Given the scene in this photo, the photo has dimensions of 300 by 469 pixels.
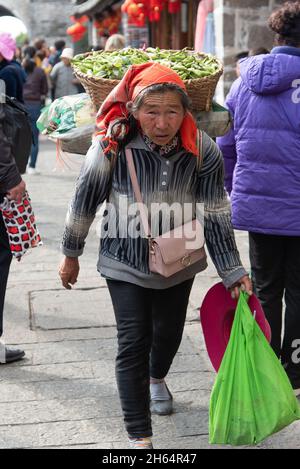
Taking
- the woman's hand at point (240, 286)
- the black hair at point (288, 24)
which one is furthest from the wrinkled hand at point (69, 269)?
the black hair at point (288, 24)

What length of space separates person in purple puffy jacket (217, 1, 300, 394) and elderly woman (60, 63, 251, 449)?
510 millimetres

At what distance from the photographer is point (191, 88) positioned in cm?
355

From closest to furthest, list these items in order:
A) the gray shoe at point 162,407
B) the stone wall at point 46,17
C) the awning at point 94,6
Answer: the gray shoe at point 162,407
the awning at point 94,6
the stone wall at point 46,17

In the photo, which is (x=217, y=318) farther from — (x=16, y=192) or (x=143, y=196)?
(x=16, y=192)

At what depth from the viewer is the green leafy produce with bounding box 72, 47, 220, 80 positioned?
11.8 ft

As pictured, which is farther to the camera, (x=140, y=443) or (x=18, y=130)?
(x=18, y=130)

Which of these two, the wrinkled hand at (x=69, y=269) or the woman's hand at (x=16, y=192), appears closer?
the wrinkled hand at (x=69, y=269)

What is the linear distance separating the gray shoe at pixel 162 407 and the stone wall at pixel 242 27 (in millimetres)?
5946

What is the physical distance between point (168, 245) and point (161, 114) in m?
0.52

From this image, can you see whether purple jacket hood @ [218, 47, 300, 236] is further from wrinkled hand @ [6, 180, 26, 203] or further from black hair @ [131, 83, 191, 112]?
wrinkled hand @ [6, 180, 26, 203]

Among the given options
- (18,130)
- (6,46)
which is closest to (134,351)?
(18,130)

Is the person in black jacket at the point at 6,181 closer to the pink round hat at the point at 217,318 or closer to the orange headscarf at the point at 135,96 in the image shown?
the orange headscarf at the point at 135,96

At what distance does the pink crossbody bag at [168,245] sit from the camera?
11.2 ft

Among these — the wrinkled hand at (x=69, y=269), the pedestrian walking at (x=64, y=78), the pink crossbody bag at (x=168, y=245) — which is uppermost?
the pink crossbody bag at (x=168, y=245)
